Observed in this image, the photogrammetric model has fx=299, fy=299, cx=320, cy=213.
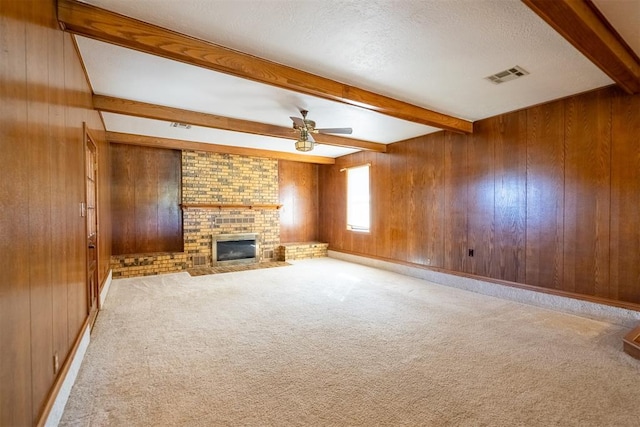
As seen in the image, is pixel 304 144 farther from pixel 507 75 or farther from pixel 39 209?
pixel 39 209

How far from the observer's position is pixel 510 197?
14.1 ft

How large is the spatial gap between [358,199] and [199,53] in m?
5.33

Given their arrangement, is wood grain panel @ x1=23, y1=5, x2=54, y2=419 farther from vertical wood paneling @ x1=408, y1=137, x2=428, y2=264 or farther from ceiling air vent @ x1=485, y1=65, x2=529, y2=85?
vertical wood paneling @ x1=408, y1=137, x2=428, y2=264

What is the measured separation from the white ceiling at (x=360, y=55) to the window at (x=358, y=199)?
289 centimetres

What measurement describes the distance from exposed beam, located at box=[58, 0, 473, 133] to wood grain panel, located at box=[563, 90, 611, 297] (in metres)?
2.25

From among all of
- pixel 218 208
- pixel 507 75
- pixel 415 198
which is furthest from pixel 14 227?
pixel 218 208

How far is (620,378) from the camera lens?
224 cm

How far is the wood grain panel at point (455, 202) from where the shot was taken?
492cm

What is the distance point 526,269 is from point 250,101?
4368 millimetres

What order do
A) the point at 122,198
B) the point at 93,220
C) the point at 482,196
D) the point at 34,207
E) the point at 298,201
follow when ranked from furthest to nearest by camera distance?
1. the point at 298,201
2. the point at 122,198
3. the point at 482,196
4. the point at 93,220
5. the point at 34,207

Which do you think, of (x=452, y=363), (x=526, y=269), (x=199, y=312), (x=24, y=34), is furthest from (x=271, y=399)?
(x=526, y=269)

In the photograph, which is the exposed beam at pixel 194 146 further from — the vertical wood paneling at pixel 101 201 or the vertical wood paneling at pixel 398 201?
the vertical wood paneling at pixel 398 201

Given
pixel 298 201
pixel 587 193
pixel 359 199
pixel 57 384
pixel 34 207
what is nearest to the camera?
pixel 34 207

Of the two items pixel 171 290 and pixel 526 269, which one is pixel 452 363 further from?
pixel 171 290
